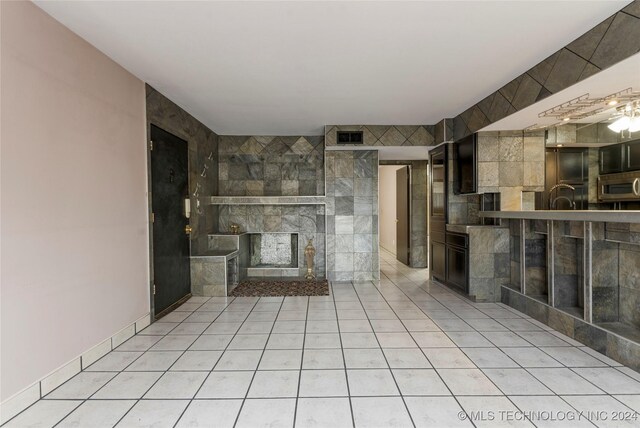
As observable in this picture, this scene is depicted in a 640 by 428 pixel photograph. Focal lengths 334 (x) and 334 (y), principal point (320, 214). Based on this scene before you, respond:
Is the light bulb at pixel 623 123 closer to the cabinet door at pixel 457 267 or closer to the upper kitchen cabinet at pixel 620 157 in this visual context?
the upper kitchen cabinet at pixel 620 157

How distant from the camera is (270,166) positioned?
20.4 ft

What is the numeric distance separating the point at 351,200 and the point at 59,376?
423 cm

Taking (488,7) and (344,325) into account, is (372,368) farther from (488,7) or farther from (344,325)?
(488,7)

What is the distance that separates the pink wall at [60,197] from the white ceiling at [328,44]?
0.29 metres

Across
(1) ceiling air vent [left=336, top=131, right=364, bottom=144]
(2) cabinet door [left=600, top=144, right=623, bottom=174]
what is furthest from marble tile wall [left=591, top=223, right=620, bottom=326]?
(1) ceiling air vent [left=336, top=131, right=364, bottom=144]

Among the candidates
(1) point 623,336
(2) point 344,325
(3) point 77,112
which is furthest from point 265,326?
(1) point 623,336

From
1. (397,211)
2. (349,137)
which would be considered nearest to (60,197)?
(349,137)

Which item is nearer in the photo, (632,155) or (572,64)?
(572,64)

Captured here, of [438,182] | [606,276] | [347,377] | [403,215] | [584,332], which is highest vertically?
[438,182]

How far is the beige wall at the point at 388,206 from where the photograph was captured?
8938mm

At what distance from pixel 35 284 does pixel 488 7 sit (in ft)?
11.4

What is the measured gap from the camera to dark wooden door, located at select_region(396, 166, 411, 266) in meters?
7.13

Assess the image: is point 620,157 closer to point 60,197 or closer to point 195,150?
point 195,150

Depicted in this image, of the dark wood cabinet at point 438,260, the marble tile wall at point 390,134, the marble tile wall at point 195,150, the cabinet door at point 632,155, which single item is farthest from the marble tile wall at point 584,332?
the marble tile wall at point 195,150
